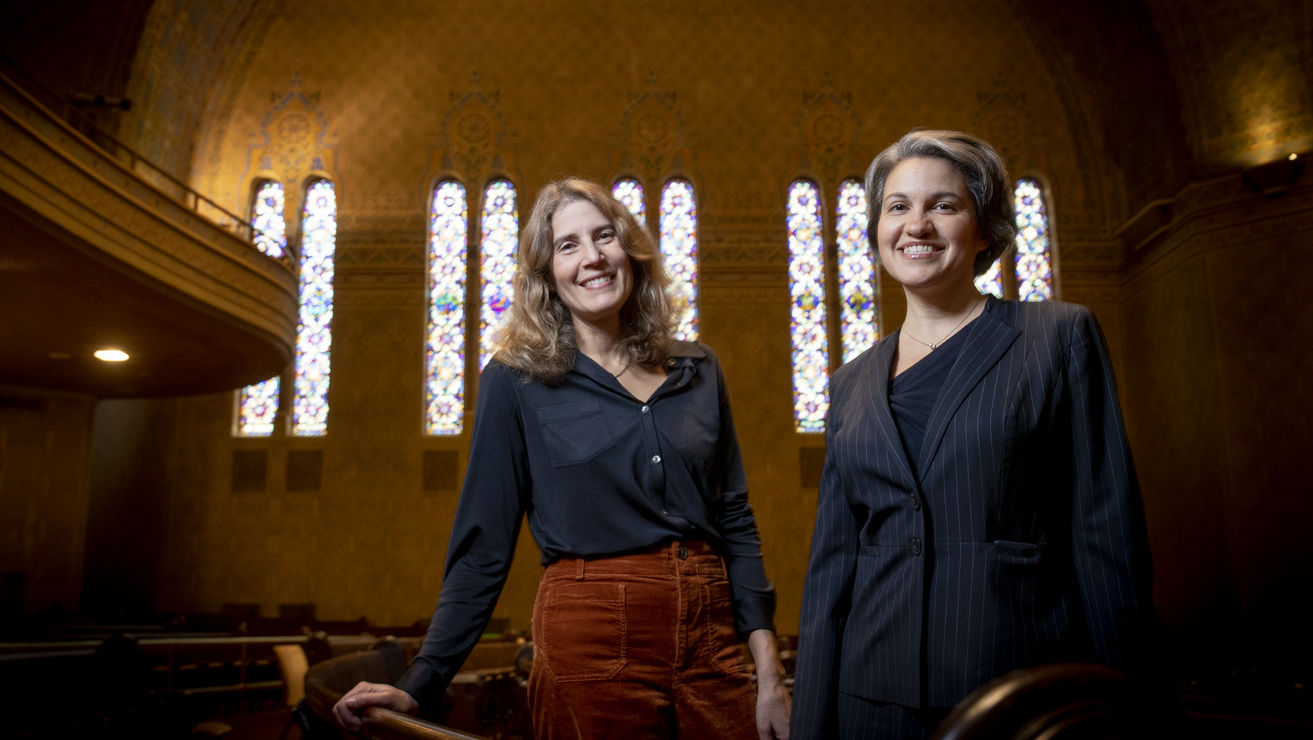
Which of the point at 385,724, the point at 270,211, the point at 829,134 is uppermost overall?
the point at 829,134

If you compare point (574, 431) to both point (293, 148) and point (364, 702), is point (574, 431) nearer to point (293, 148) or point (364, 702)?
point (364, 702)

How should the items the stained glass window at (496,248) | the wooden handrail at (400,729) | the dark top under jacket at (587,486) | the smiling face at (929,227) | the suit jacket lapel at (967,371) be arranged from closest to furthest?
the wooden handrail at (400,729)
the suit jacket lapel at (967,371)
the smiling face at (929,227)
the dark top under jacket at (587,486)
the stained glass window at (496,248)

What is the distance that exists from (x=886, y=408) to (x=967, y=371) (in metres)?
0.16

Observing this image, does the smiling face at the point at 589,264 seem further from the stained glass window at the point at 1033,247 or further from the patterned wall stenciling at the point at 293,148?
the patterned wall stenciling at the point at 293,148

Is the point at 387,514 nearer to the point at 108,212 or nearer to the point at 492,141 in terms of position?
the point at 492,141

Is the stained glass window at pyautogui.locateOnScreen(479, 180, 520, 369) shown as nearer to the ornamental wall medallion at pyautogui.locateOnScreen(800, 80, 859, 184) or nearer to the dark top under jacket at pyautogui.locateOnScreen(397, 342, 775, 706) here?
the ornamental wall medallion at pyautogui.locateOnScreen(800, 80, 859, 184)

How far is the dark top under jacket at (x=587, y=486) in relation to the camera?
75.0 inches

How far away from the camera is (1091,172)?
15.0 m

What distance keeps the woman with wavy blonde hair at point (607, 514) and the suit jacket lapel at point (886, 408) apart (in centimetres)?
44

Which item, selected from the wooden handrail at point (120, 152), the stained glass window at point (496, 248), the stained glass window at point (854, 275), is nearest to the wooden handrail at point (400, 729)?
the wooden handrail at point (120, 152)

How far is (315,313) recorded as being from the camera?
1498 centimetres

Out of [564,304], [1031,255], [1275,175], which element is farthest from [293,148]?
[564,304]

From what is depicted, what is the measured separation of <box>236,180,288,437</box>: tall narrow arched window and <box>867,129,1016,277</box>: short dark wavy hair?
14.2 meters

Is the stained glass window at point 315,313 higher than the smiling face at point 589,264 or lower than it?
higher
